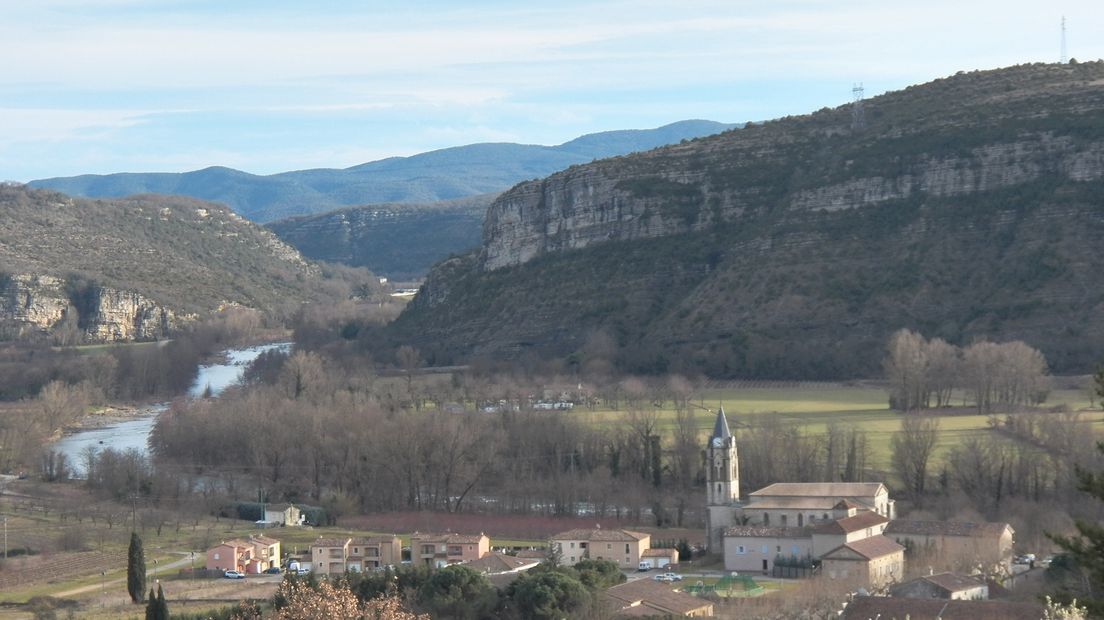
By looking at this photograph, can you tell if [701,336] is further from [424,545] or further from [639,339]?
[424,545]

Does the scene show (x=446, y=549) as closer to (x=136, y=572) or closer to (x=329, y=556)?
(x=329, y=556)

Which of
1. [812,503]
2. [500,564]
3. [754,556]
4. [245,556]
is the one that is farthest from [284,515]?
[812,503]

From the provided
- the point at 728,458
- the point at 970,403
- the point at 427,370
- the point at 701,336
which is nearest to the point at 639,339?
the point at 701,336

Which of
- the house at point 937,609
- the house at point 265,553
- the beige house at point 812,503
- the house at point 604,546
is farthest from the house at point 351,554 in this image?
the house at point 937,609

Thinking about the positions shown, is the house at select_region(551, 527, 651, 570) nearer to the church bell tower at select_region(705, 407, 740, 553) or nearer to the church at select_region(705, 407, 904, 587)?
the church bell tower at select_region(705, 407, 740, 553)

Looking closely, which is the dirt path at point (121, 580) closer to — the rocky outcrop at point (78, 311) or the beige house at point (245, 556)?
the beige house at point (245, 556)

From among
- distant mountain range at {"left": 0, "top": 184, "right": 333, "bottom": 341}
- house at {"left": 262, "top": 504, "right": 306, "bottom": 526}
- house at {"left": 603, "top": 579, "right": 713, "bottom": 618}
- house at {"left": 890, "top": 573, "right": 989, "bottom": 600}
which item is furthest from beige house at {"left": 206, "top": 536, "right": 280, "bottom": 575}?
distant mountain range at {"left": 0, "top": 184, "right": 333, "bottom": 341}

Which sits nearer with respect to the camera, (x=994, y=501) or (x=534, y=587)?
(x=534, y=587)
